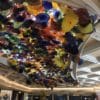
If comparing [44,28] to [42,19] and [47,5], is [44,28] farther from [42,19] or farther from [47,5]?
[47,5]

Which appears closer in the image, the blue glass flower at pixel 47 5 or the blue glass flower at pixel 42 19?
the blue glass flower at pixel 47 5

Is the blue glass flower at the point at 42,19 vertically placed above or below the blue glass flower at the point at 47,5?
below

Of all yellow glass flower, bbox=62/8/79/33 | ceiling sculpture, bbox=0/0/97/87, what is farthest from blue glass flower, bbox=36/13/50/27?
yellow glass flower, bbox=62/8/79/33

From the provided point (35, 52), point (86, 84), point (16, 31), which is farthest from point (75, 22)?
point (86, 84)

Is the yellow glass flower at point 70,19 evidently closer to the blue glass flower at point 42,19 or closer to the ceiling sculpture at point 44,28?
the ceiling sculpture at point 44,28

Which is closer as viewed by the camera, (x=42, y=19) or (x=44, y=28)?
(x=42, y=19)

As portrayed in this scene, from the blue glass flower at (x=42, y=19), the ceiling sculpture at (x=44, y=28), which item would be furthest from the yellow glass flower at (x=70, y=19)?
the blue glass flower at (x=42, y=19)

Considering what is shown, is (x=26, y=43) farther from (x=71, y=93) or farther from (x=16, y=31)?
(x=71, y=93)

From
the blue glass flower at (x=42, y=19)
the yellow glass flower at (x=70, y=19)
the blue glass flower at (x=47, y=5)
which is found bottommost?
the yellow glass flower at (x=70, y=19)

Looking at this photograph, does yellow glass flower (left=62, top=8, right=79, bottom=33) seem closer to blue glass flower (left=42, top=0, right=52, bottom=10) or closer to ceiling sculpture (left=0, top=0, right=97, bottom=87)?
ceiling sculpture (left=0, top=0, right=97, bottom=87)

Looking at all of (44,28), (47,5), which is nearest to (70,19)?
(47,5)

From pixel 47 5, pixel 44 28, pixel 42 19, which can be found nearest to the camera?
pixel 47 5

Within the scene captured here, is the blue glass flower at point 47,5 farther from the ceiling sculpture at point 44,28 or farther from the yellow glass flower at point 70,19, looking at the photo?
the yellow glass flower at point 70,19

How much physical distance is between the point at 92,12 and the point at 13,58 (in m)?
2.38
